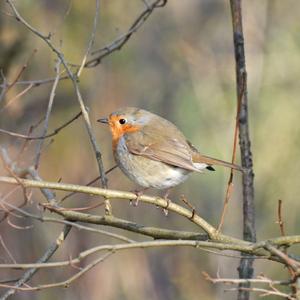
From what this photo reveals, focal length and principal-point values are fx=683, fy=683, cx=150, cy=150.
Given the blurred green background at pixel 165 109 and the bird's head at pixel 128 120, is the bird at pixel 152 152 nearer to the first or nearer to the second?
the bird's head at pixel 128 120

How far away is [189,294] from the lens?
6785 mm

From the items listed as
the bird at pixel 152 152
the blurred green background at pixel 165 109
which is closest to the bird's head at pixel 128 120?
the bird at pixel 152 152

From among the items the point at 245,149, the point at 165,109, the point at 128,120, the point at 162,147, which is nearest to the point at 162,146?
the point at 162,147

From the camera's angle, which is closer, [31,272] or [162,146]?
[31,272]

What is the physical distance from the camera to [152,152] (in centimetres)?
396

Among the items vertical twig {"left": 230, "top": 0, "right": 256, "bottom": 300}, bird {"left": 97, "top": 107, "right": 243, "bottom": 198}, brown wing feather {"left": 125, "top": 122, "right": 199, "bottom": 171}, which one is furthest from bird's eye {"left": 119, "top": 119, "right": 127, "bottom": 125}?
vertical twig {"left": 230, "top": 0, "right": 256, "bottom": 300}

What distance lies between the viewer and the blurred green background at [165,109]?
6.21 meters

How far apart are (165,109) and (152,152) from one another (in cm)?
372

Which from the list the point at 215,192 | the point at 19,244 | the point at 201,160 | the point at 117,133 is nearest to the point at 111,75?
the point at 215,192

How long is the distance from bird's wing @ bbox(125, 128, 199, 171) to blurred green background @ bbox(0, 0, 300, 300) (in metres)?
1.95

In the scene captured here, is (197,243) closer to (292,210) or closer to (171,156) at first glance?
(171,156)

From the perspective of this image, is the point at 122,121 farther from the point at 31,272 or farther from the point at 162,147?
the point at 31,272

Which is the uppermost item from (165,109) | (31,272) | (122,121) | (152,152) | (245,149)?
(165,109)

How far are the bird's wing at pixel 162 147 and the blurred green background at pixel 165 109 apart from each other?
76.7 inches
